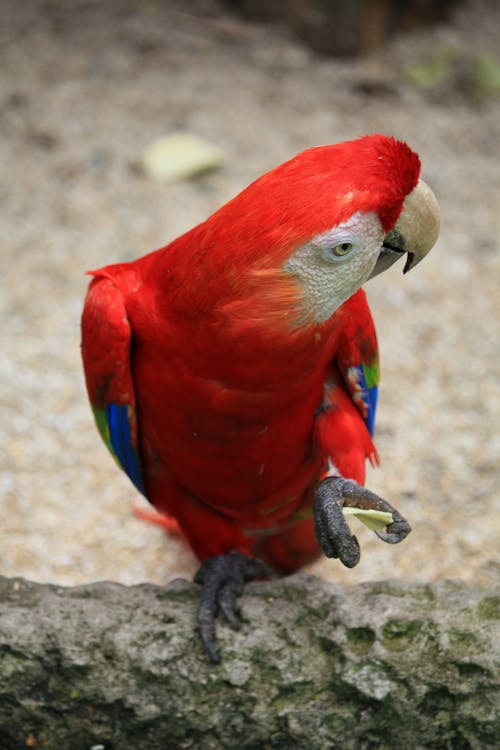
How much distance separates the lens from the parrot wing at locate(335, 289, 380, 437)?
1607 millimetres

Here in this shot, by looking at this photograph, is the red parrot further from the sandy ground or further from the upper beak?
the sandy ground

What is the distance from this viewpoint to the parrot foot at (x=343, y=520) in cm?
142

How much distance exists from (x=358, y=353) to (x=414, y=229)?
1.25ft

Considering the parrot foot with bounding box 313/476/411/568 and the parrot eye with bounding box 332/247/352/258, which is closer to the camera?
the parrot eye with bounding box 332/247/352/258

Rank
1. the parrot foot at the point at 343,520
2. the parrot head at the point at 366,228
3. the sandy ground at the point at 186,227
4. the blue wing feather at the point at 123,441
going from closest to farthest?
the parrot head at the point at 366,228 → the parrot foot at the point at 343,520 → the blue wing feather at the point at 123,441 → the sandy ground at the point at 186,227

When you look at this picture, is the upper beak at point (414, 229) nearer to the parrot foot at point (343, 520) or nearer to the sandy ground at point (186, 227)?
the parrot foot at point (343, 520)

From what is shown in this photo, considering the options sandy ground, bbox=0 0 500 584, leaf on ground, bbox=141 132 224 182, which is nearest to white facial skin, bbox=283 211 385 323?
sandy ground, bbox=0 0 500 584

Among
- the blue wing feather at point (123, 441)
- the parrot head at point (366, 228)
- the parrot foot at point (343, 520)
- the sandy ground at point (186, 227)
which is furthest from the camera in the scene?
the sandy ground at point (186, 227)

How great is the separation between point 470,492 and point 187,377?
3.75 ft

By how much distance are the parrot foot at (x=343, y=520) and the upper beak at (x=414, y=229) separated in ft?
1.19

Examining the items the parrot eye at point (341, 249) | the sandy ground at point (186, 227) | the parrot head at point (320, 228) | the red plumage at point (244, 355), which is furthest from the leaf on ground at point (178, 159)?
the parrot eye at point (341, 249)

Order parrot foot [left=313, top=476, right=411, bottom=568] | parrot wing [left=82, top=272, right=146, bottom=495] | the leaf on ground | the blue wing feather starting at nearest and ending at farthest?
parrot foot [left=313, top=476, right=411, bottom=568], parrot wing [left=82, top=272, right=146, bottom=495], the blue wing feather, the leaf on ground

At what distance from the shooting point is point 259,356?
52.6 inches

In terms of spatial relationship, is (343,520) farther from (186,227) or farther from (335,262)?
(186,227)
